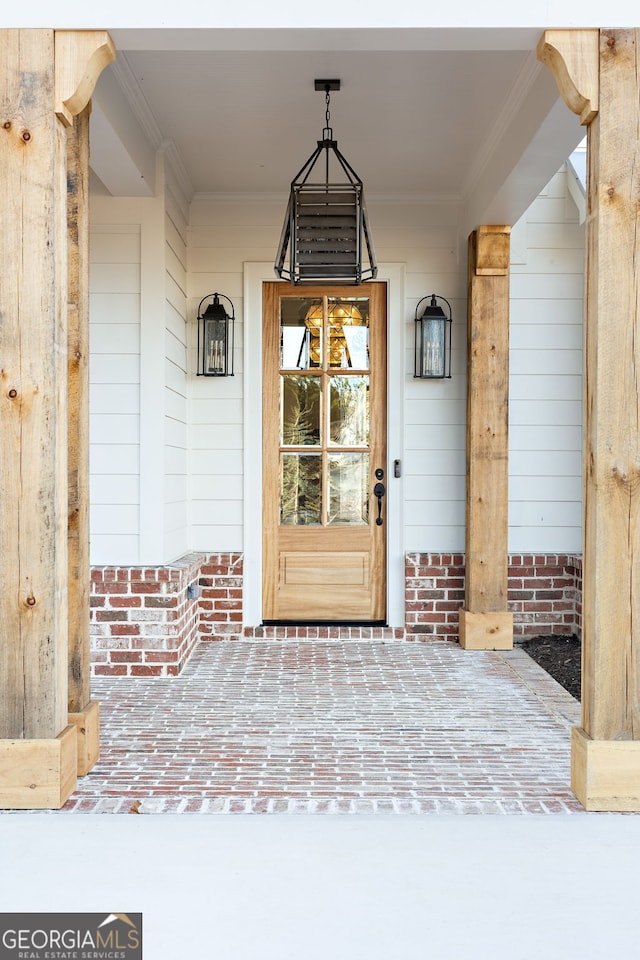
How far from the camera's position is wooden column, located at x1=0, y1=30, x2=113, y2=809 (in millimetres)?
2555

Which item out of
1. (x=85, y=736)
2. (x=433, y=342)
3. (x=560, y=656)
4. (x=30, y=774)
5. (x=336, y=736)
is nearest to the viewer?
(x=30, y=774)

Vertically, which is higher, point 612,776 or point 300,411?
point 300,411

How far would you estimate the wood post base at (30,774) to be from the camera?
8.29 feet

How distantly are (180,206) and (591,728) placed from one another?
3.70 meters

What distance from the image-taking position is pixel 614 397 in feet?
8.51

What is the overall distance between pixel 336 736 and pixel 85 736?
3.22 feet

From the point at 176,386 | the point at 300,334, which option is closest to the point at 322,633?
the point at 176,386

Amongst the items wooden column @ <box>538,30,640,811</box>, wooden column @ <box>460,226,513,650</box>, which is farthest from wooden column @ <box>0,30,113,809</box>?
wooden column @ <box>460,226,513,650</box>

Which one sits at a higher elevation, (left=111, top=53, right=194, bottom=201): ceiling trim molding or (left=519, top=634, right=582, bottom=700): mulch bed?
(left=111, top=53, right=194, bottom=201): ceiling trim molding

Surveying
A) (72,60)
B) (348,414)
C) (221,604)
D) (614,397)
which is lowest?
(221,604)

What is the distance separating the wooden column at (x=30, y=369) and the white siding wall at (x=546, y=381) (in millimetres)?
3278

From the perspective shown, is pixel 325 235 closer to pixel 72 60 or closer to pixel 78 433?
pixel 72 60

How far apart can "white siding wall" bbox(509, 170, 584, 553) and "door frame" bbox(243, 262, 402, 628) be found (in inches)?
27.1

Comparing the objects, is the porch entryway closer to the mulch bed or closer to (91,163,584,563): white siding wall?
the mulch bed
